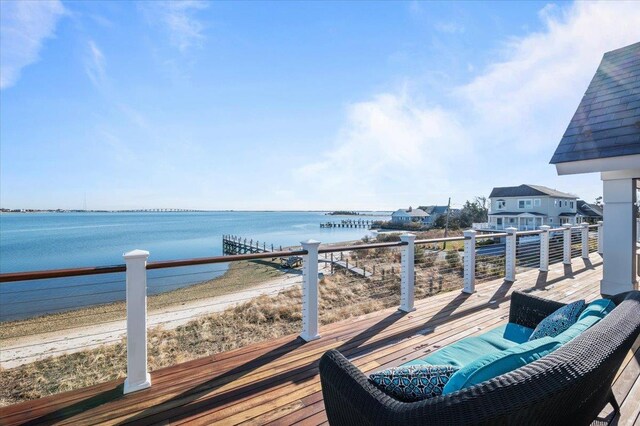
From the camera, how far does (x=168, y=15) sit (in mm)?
5457

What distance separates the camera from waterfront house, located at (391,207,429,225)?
51.5 m

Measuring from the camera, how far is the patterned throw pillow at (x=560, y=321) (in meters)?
1.69

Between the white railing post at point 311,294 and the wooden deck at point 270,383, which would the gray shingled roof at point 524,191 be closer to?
the wooden deck at point 270,383

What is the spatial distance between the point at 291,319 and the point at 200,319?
2.70 m

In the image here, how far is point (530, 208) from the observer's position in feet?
82.9

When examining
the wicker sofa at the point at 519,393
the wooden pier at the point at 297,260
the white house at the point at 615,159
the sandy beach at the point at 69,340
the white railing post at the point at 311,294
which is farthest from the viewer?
the wooden pier at the point at 297,260

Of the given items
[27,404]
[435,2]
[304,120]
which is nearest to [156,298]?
[304,120]

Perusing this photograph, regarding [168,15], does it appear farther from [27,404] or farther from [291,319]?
[291,319]

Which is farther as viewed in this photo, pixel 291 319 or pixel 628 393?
pixel 291 319

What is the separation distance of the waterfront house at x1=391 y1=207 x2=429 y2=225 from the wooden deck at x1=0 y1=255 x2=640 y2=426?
50139 millimetres

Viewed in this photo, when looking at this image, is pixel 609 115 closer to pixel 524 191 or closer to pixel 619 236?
pixel 619 236

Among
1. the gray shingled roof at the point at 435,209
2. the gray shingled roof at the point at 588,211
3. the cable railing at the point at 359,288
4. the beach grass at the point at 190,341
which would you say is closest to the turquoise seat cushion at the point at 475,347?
the cable railing at the point at 359,288

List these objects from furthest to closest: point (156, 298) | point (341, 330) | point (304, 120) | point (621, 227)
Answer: point (156, 298)
point (304, 120)
point (621, 227)
point (341, 330)

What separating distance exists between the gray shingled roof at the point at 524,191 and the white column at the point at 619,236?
2490 centimetres
